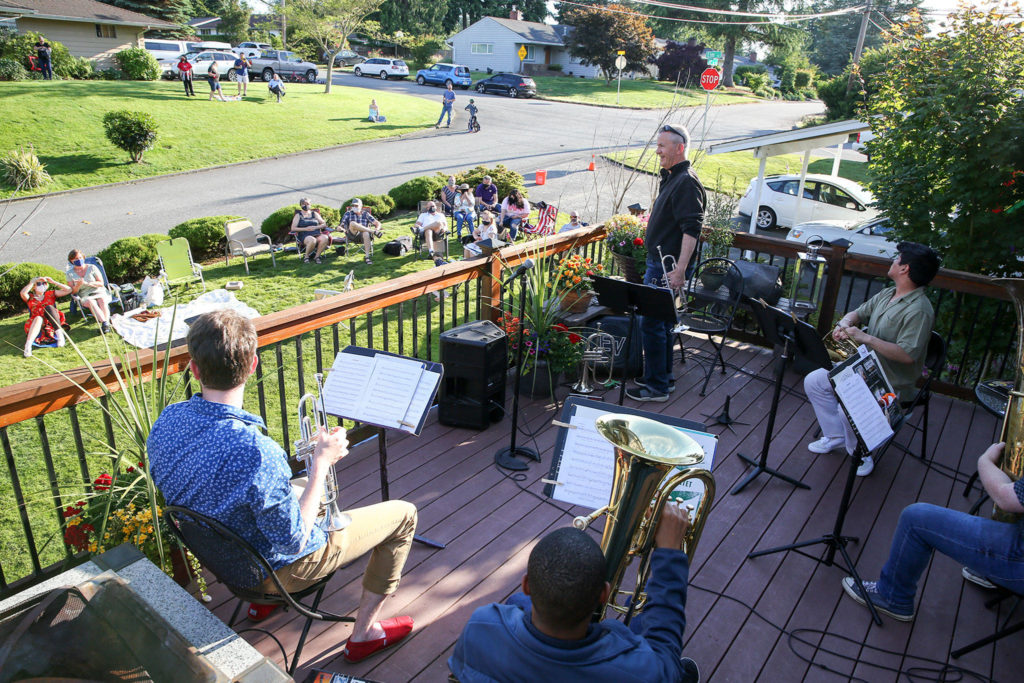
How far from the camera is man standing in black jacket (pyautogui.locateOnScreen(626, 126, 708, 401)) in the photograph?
4641mm

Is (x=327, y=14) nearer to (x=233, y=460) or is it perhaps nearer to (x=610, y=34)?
(x=610, y=34)

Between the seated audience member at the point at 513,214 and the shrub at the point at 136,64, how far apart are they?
2056 cm

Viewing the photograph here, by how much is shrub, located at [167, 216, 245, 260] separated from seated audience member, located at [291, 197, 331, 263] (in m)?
1.33

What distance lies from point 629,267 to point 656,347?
148 cm

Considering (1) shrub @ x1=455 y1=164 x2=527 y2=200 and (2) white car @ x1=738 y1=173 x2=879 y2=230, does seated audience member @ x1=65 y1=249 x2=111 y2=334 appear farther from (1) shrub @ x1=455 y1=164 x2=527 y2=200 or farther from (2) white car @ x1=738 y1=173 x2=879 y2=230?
(2) white car @ x1=738 y1=173 x2=879 y2=230

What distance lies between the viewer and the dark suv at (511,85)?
34.9m

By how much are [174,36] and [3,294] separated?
1344 inches

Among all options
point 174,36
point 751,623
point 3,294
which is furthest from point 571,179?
point 174,36

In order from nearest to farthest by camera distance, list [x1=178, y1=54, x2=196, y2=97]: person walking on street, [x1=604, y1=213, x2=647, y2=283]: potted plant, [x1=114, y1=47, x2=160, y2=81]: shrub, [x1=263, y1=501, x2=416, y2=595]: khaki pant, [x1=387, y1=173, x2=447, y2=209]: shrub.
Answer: [x1=263, y1=501, x2=416, y2=595]: khaki pant → [x1=604, y1=213, x2=647, y2=283]: potted plant → [x1=387, y1=173, x2=447, y2=209]: shrub → [x1=178, y1=54, x2=196, y2=97]: person walking on street → [x1=114, y1=47, x2=160, y2=81]: shrub

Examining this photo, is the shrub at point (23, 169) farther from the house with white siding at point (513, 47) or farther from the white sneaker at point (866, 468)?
the house with white siding at point (513, 47)

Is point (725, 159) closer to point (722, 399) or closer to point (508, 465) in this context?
point (722, 399)

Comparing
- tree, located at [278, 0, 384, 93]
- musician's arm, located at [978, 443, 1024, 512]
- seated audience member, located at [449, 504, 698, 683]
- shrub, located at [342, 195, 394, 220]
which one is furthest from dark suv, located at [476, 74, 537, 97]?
seated audience member, located at [449, 504, 698, 683]

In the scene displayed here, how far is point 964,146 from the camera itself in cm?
553

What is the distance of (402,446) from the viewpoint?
427 centimetres
